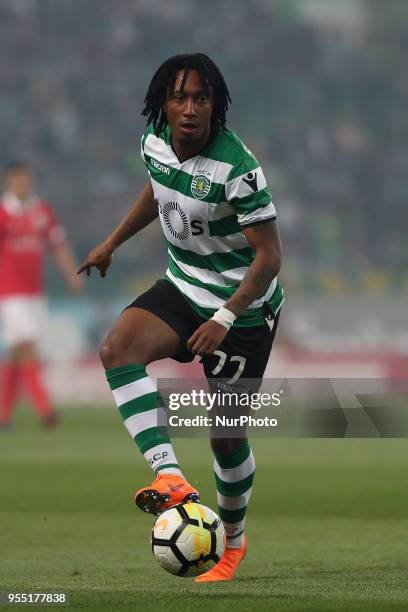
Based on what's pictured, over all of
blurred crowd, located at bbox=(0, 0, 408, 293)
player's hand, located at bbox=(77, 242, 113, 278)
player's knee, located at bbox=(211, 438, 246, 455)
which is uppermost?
player's hand, located at bbox=(77, 242, 113, 278)

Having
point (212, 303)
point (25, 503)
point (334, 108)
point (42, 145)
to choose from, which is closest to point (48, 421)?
point (25, 503)

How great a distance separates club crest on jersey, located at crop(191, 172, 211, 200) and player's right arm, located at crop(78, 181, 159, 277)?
0.49m

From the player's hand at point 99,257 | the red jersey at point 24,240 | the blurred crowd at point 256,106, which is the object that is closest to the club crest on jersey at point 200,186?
the player's hand at point 99,257

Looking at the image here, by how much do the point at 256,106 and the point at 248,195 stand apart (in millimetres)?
21023

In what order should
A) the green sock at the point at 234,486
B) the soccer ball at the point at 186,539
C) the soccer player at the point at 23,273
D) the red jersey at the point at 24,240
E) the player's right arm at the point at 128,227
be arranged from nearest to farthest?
the soccer ball at the point at 186,539 → the green sock at the point at 234,486 → the player's right arm at the point at 128,227 → the soccer player at the point at 23,273 → the red jersey at the point at 24,240

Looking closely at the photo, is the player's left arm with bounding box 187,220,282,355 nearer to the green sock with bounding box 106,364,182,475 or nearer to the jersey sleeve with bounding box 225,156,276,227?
the jersey sleeve with bounding box 225,156,276,227

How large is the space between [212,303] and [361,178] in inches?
792

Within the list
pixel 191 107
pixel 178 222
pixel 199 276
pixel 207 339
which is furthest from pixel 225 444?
pixel 191 107

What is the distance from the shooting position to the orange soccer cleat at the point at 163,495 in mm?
3941

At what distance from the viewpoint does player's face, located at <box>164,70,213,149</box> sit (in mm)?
4223

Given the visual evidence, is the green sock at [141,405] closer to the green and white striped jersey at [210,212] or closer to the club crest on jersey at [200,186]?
the green and white striped jersey at [210,212]

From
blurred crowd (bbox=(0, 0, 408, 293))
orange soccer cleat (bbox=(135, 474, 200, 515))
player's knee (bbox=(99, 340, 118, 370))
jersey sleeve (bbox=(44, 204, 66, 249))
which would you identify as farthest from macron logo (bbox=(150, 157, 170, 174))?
blurred crowd (bbox=(0, 0, 408, 293))

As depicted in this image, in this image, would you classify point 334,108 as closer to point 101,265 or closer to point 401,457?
point 401,457

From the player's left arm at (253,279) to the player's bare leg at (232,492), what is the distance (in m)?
0.68
